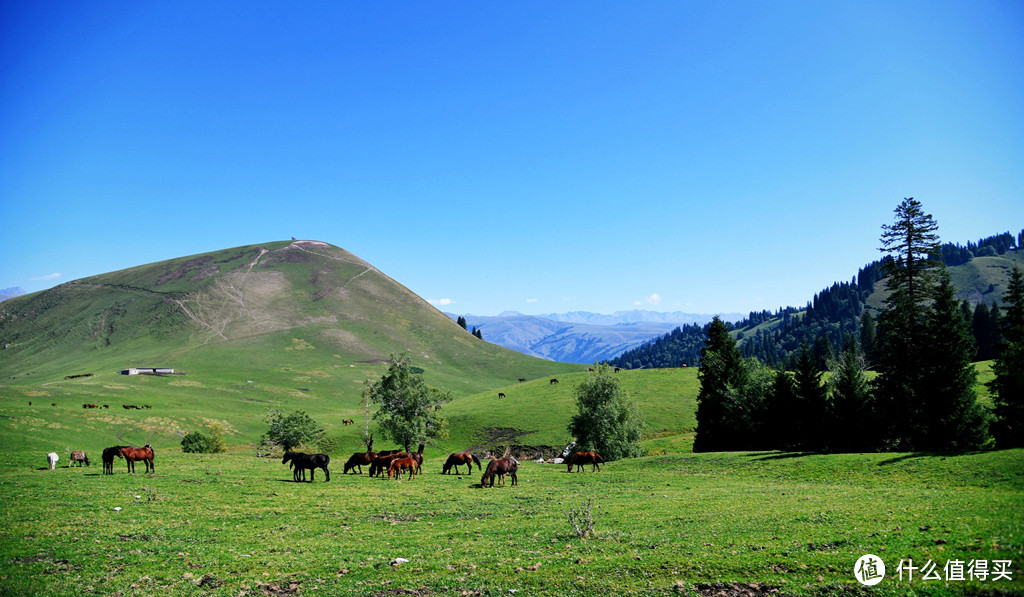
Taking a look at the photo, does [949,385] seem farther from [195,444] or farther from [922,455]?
[195,444]

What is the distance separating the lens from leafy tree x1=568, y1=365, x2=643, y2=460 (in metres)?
57.0

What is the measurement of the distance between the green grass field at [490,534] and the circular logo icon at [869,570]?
281mm

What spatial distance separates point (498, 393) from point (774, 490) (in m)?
95.9

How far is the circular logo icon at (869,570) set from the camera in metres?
10.4

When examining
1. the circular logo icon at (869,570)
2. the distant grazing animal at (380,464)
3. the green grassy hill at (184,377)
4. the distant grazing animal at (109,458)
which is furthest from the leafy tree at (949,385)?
the green grassy hill at (184,377)

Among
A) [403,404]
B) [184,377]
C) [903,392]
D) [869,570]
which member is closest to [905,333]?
[903,392]

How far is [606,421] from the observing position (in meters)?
57.6

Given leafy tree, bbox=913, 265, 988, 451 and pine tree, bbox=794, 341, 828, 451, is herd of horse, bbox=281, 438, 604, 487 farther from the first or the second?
leafy tree, bbox=913, 265, 988, 451

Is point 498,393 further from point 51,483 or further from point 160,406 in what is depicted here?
point 51,483

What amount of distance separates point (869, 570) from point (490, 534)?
36.9ft

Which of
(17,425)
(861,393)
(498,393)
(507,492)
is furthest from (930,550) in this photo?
(498,393)

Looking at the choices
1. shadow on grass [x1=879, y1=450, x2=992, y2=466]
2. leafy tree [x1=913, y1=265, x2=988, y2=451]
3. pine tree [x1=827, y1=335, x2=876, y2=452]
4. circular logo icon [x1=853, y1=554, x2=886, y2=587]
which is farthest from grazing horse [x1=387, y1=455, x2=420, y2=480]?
pine tree [x1=827, y1=335, x2=876, y2=452]

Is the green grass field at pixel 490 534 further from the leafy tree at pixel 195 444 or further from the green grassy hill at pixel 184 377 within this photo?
the green grassy hill at pixel 184 377

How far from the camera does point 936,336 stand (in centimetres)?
3675
